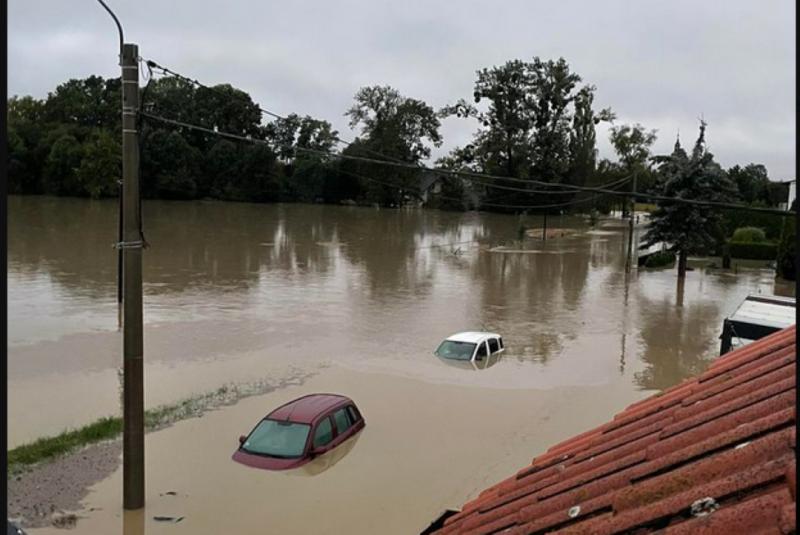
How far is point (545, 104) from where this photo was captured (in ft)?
275

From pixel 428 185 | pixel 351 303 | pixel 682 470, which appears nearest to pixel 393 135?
pixel 428 185

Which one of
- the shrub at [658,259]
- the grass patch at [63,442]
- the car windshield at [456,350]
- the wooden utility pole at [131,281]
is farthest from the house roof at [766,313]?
the shrub at [658,259]

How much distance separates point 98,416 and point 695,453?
1462 cm

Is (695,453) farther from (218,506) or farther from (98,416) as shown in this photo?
(98,416)

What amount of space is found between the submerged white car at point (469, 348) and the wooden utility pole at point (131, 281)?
11.3 m

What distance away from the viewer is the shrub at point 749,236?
5047 cm

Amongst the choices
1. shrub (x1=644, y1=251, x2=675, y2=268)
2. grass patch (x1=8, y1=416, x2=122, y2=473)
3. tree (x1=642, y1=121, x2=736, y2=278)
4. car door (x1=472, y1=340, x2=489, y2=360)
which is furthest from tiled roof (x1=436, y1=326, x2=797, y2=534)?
shrub (x1=644, y1=251, x2=675, y2=268)

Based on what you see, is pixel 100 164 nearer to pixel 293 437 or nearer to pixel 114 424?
pixel 114 424

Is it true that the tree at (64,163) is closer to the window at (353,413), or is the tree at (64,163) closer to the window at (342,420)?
the window at (353,413)

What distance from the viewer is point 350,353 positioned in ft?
71.2

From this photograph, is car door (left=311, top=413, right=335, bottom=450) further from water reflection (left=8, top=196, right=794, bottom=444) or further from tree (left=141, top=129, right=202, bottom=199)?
tree (left=141, top=129, right=202, bottom=199)

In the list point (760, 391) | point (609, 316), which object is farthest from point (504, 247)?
point (760, 391)

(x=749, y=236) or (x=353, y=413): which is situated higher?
(x=749, y=236)

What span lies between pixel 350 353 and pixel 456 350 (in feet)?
10.6
